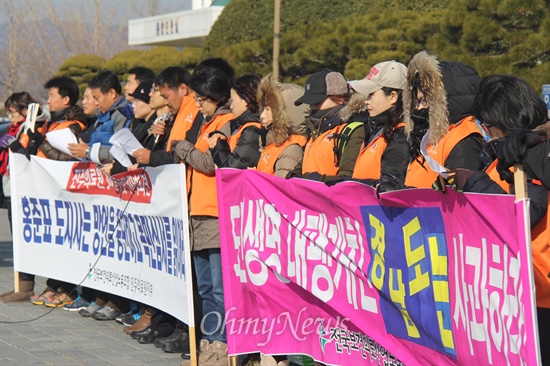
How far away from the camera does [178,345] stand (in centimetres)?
758

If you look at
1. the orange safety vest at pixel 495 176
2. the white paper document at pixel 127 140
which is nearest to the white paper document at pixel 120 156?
the white paper document at pixel 127 140

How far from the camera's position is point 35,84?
69.2 meters

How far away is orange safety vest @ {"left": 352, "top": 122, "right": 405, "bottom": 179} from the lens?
221 inches

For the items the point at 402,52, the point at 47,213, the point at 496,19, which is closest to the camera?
the point at 47,213

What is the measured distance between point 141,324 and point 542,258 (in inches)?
186

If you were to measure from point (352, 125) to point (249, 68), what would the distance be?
24105 mm

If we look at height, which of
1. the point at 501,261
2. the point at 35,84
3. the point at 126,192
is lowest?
the point at 35,84

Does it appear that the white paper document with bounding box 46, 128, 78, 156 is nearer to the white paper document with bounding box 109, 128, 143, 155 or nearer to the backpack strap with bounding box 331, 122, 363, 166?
the white paper document with bounding box 109, 128, 143, 155

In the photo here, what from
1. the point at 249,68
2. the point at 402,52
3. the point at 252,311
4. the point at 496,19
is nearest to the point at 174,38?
the point at 249,68

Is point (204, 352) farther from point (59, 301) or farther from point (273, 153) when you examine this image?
point (59, 301)

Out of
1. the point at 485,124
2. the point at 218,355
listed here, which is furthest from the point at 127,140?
the point at 485,124

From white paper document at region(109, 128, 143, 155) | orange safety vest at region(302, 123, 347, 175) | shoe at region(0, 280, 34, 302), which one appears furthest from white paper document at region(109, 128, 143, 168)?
shoe at region(0, 280, 34, 302)

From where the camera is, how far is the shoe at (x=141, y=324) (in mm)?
8242

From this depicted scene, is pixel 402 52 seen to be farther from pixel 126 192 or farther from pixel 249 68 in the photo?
pixel 126 192
